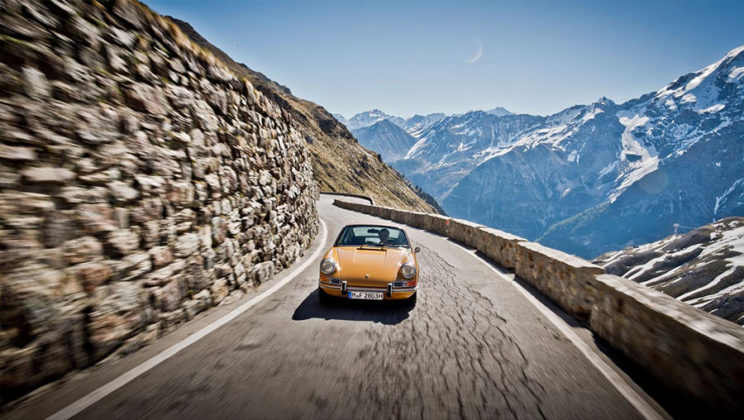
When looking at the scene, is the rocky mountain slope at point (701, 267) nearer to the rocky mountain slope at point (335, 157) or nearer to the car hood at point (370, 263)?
the rocky mountain slope at point (335, 157)

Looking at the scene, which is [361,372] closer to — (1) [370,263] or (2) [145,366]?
(2) [145,366]

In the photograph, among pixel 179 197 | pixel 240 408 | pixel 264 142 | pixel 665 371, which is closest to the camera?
pixel 240 408

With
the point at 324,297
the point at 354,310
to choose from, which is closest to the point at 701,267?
the point at 354,310

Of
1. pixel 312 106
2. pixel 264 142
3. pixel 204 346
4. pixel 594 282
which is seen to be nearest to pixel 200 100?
pixel 264 142

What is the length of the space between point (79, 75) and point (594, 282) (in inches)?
256

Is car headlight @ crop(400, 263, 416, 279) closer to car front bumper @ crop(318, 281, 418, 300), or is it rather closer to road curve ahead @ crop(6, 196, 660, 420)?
car front bumper @ crop(318, 281, 418, 300)

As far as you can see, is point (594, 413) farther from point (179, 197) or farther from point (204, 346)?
point (179, 197)

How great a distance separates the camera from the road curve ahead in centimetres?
266

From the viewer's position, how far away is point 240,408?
2615 mm

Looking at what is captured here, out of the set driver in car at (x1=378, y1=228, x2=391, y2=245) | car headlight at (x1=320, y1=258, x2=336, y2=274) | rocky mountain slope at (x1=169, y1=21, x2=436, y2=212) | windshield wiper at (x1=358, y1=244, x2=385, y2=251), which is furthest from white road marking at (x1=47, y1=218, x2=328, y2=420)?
rocky mountain slope at (x1=169, y1=21, x2=436, y2=212)

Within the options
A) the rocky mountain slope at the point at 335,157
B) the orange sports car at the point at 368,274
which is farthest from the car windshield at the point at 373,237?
the rocky mountain slope at the point at 335,157

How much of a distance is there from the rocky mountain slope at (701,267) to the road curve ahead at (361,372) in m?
117

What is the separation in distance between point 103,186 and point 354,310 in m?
3.46

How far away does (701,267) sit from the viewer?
125 metres
